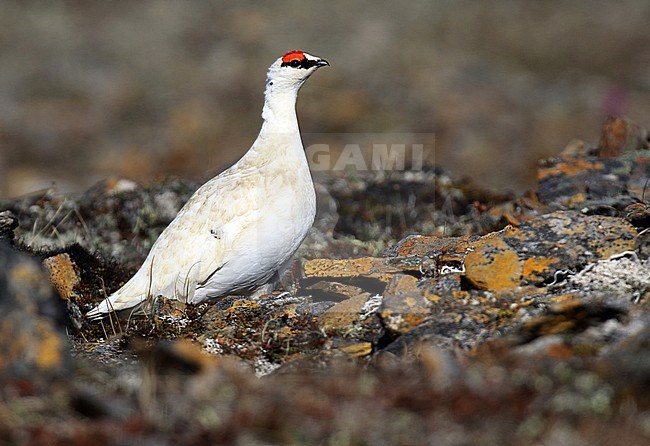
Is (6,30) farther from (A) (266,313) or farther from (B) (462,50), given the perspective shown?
(A) (266,313)

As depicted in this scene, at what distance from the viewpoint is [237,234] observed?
7.76m

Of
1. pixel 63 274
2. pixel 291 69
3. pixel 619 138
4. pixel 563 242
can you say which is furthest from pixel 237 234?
pixel 619 138

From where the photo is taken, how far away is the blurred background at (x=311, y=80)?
27.0 metres

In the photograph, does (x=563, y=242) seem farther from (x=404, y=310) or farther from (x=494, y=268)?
(x=404, y=310)

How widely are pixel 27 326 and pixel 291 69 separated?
4154 mm

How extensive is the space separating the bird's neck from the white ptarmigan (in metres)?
0.03

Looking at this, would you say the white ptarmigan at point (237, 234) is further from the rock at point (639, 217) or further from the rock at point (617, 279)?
the rock at point (639, 217)

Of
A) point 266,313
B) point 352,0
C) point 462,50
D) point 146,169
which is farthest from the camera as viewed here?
point 352,0

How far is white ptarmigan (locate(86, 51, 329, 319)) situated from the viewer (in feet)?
25.2

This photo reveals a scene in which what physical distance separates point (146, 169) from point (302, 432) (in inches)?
887

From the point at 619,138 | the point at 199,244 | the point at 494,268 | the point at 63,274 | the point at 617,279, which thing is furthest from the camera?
the point at 619,138

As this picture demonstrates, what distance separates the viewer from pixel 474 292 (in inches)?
248

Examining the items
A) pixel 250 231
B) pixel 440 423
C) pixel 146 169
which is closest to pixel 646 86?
pixel 146 169

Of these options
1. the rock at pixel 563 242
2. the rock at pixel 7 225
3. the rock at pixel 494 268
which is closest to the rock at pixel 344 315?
the rock at pixel 494 268
